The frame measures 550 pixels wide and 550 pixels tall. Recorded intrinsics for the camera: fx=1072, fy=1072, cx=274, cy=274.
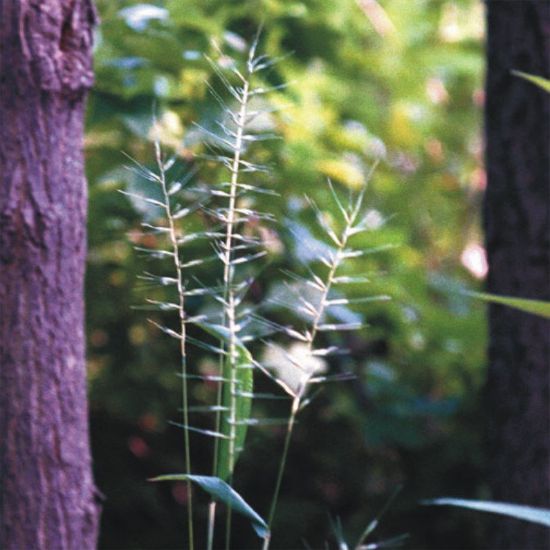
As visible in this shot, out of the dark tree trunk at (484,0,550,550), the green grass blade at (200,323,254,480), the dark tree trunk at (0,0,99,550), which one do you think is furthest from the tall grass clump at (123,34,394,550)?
the dark tree trunk at (484,0,550,550)

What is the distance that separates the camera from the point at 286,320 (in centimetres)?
262

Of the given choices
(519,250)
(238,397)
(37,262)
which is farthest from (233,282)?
(238,397)

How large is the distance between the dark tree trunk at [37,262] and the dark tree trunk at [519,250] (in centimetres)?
95

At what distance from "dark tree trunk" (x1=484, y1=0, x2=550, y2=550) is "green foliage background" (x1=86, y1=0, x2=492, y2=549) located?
29 cm

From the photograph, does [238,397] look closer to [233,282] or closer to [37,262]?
[37,262]

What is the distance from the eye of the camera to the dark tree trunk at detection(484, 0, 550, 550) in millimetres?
2010

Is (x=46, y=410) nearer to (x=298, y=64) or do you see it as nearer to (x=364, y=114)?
(x=298, y=64)

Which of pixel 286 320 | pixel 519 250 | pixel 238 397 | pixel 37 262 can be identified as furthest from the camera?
pixel 286 320

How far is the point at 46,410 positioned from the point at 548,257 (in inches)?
40.8

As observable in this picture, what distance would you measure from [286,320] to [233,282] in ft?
1.87

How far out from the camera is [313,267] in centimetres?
236

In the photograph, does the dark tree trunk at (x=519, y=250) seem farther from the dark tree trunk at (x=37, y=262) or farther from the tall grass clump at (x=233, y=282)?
the dark tree trunk at (x=37, y=262)

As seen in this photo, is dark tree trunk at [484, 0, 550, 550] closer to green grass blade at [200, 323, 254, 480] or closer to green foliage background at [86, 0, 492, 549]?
green foliage background at [86, 0, 492, 549]

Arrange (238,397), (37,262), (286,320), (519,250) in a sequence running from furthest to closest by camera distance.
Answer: (286,320) < (519,250) < (37,262) < (238,397)
